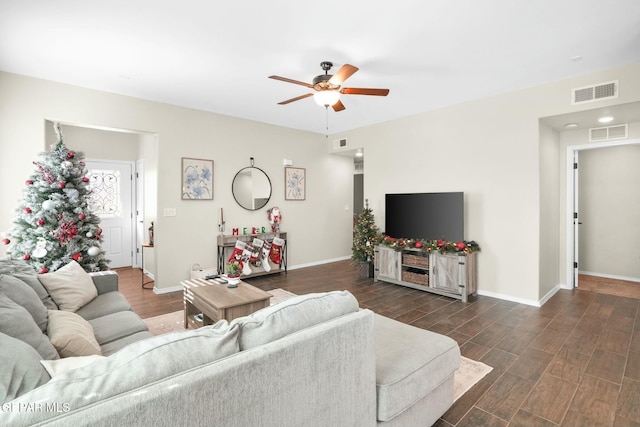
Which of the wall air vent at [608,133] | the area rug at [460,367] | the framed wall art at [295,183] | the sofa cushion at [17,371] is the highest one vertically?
the wall air vent at [608,133]

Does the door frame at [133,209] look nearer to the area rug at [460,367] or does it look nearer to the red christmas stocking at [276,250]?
the red christmas stocking at [276,250]

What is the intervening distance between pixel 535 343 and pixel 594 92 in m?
2.89

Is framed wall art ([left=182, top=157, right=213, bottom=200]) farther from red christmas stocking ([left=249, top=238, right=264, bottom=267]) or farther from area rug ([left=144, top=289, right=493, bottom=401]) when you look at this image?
area rug ([left=144, top=289, right=493, bottom=401])

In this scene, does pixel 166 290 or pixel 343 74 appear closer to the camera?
pixel 343 74

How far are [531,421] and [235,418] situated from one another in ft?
6.42

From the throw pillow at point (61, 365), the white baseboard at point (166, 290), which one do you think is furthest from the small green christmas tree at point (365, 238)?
the throw pillow at point (61, 365)

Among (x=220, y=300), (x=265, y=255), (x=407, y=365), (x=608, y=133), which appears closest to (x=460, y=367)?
(x=407, y=365)

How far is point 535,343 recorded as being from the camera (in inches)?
118

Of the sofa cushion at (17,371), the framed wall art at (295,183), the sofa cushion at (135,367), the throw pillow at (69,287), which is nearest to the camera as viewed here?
the sofa cushion at (135,367)

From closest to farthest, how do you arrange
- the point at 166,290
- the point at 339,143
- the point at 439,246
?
1. the point at 439,246
2. the point at 166,290
3. the point at 339,143

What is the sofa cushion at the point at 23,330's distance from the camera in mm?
1379

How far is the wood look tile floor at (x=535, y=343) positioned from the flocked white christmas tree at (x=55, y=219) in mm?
1034

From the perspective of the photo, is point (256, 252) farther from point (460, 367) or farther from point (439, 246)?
point (460, 367)

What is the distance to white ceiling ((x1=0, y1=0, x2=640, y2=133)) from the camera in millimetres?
2463
